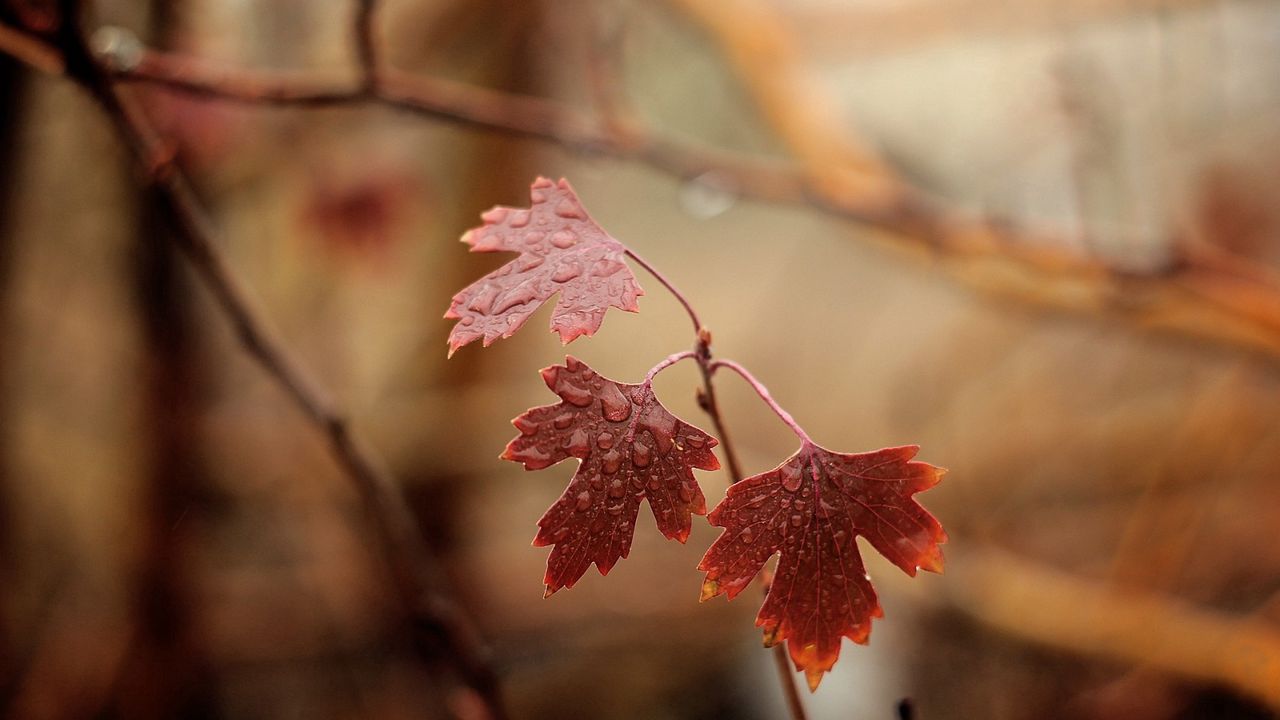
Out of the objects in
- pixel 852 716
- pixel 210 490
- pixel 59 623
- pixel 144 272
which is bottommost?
pixel 852 716

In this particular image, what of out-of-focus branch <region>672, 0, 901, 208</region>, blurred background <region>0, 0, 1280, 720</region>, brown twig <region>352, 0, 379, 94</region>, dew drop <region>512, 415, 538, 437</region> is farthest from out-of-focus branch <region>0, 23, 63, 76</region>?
out-of-focus branch <region>672, 0, 901, 208</region>

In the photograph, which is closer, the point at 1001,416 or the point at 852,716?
the point at 852,716

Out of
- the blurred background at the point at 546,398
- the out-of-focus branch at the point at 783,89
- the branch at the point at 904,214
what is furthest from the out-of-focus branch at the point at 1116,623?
A: the out-of-focus branch at the point at 783,89

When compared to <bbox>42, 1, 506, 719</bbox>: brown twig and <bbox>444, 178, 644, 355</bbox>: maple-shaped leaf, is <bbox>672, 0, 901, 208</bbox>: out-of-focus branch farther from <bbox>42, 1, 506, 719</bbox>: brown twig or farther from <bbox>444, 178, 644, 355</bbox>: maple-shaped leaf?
<bbox>444, 178, 644, 355</bbox>: maple-shaped leaf

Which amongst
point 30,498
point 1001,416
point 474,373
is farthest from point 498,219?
point 1001,416

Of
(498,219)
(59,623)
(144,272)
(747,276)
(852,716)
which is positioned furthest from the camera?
(747,276)

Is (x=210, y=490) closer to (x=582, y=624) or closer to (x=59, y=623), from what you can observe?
(x=59, y=623)

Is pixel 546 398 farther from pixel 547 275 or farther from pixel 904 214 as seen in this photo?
pixel 547 275
